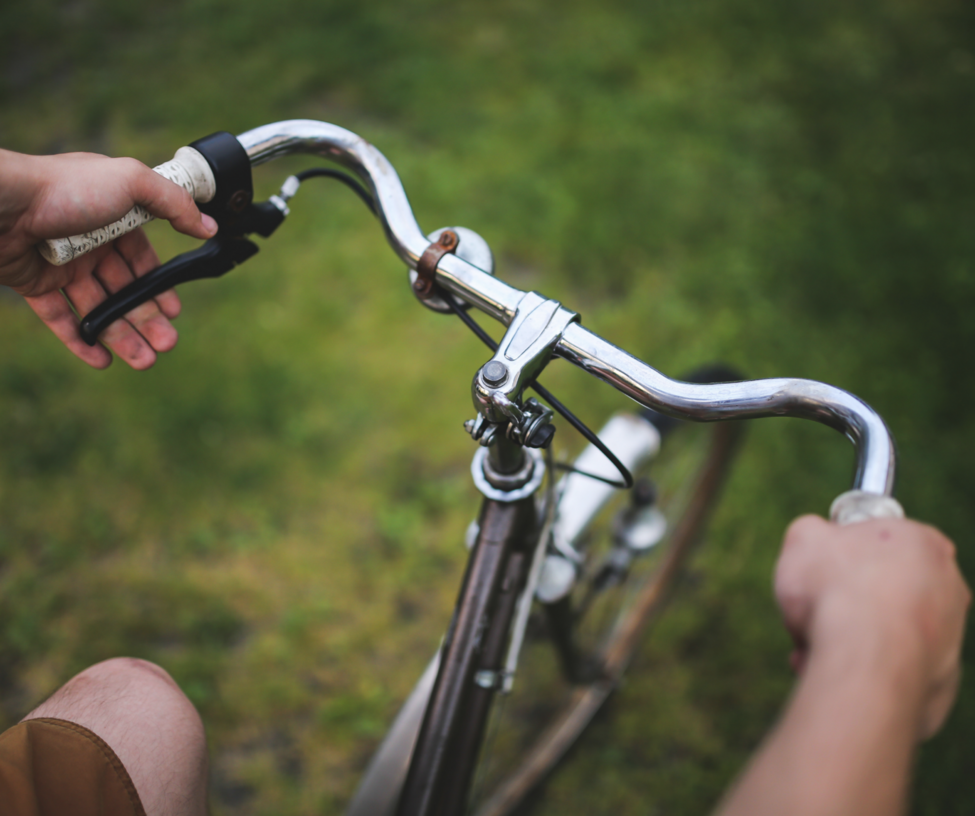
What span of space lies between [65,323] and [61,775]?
78cm

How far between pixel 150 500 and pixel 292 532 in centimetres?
53

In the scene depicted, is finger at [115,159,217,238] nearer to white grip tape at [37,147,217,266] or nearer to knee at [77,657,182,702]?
white grip tape at [37,147,217,266]

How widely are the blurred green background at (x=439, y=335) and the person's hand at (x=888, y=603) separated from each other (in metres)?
1.49

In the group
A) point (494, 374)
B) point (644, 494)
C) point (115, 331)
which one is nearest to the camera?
point (494, 374)

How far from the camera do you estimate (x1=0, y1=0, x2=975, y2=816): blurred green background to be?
1.98 meters

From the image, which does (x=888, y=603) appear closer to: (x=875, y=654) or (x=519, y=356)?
(x=875, y=654)

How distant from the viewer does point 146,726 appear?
943 mm

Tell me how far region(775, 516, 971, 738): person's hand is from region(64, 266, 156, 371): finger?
1149 mm

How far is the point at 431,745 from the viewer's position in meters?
0.97

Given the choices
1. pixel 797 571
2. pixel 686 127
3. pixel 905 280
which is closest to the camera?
pixel 797 571

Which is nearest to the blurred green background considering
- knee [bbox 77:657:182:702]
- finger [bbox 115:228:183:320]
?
knee [bbox 77:657:182:702]

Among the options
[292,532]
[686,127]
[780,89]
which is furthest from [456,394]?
[780,89]

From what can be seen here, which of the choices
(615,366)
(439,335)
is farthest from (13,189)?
(439,335)

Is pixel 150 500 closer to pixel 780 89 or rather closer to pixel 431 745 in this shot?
pixel 431 745
